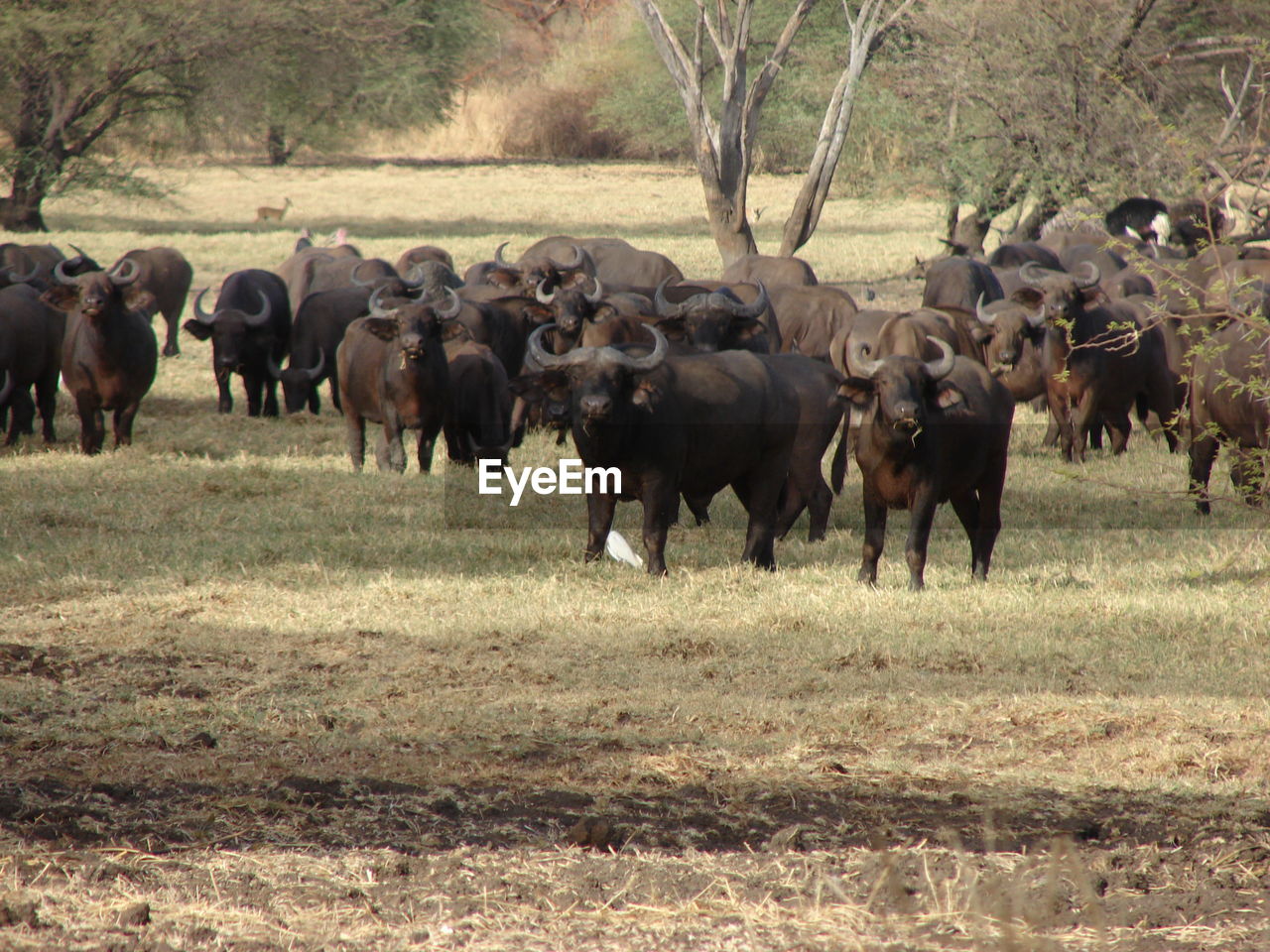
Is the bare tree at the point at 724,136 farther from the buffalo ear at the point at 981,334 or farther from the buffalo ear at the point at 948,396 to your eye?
the buffalo ear at the point at 948,396

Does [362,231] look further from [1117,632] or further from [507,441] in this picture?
[1117,632]

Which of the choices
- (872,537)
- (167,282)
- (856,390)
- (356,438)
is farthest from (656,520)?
(167,282)

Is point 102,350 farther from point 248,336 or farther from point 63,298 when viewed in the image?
point 248,336

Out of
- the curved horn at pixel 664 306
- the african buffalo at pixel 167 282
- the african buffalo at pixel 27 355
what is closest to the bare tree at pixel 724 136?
the african buffalo at pixel 167 282

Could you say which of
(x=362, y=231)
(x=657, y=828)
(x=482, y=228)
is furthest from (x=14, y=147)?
(x=657, y=828)

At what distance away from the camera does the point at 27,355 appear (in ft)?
40.8

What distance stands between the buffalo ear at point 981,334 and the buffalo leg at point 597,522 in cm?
510

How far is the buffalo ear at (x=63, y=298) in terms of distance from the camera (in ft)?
40.0

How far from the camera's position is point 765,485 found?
898cm

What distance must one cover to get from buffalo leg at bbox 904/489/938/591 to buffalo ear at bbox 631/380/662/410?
1498 mm

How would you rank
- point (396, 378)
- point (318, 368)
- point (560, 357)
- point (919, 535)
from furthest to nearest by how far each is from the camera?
point (318, 368) → point (396, 378) → point (560, 357) → point (919, 535)

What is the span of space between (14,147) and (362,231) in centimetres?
710

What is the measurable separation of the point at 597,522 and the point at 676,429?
30.3 inches

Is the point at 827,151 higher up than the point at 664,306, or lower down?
higher up
